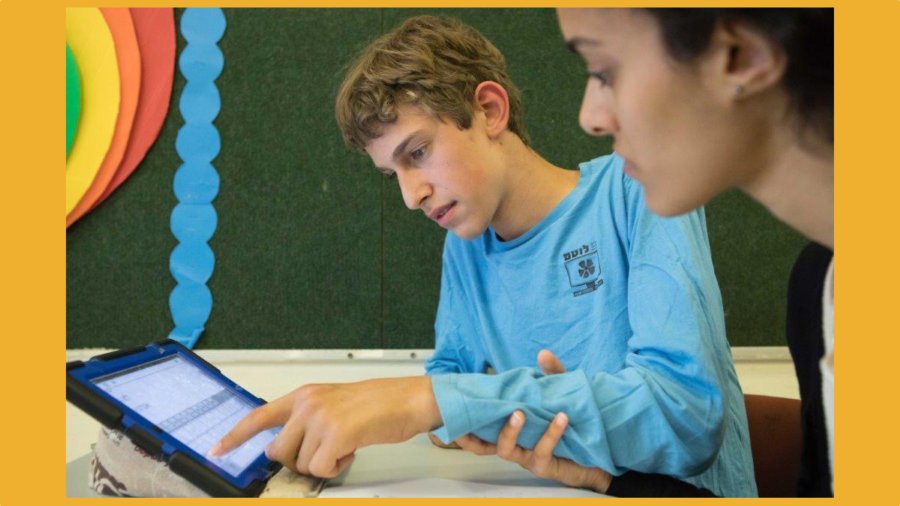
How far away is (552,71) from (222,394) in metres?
0.83

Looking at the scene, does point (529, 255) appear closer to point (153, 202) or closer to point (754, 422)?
point (754, 422)

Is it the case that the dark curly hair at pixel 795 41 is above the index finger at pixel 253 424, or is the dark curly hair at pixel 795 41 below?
Result: above

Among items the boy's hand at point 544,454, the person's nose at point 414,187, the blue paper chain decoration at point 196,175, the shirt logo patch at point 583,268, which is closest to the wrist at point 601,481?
the boy's hand at point 544,454

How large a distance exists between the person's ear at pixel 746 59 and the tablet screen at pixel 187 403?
45cm

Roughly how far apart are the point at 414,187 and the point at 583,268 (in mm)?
227

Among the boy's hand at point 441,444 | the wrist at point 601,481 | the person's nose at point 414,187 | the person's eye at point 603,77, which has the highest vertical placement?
the person's eye at point 603,77

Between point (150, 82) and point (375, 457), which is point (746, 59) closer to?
point (375, 457)

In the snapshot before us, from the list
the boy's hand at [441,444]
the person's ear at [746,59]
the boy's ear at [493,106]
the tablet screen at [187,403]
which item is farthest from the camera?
the boy's ear at [493,106]

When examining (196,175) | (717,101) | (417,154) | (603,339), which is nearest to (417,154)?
(417,154)

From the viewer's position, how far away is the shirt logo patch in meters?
0.74

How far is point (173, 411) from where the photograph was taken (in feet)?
1.69

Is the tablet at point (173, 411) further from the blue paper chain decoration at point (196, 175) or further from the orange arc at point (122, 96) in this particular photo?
the orange arc at point (122, 96)


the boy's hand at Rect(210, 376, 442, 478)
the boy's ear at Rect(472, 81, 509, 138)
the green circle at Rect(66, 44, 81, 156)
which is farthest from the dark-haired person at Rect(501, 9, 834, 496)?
the green circle at Rect(66, 44, 81, 156)

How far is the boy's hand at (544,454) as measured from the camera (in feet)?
1.64
